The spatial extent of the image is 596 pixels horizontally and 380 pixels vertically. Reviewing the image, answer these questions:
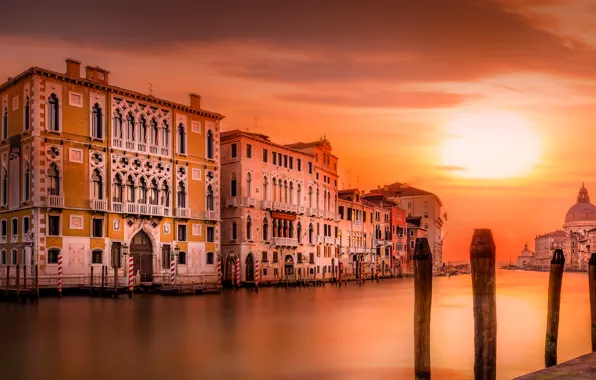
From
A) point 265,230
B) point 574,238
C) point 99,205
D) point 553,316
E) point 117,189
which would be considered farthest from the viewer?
point 574,238

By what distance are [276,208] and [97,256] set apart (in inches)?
561

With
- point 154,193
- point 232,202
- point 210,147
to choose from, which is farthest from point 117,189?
point 232,202

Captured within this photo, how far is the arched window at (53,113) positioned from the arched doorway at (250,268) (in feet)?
47.7

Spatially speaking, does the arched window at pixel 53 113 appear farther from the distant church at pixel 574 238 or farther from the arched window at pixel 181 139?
the distant church at pixel 574 238

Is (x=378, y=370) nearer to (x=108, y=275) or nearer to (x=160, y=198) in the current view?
(x=108, y=275)

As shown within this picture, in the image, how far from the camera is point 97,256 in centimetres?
2953

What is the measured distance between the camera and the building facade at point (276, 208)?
38906 millimetres

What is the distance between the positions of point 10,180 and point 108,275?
596cm

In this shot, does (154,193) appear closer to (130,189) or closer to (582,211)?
(130,189)

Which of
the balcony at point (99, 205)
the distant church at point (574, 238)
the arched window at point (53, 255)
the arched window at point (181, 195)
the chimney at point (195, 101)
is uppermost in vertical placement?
the chimney at point (195, 101)

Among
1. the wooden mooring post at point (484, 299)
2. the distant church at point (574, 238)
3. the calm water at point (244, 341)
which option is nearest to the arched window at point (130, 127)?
the calm water at point (244, 341)

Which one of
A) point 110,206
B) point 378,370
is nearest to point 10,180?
point 110,206

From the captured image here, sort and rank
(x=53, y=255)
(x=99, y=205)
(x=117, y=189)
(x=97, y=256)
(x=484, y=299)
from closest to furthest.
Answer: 1. (x=484, y=299)
2. (x=53, y=255)
3. (x=97, y=256)
4. (x=99, y=205)
5. (x=117, y=189)

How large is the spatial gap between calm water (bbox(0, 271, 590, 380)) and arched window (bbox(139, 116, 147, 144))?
9.83 m
